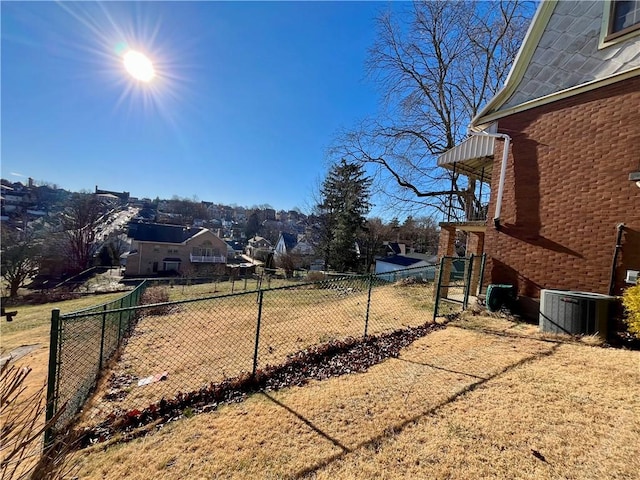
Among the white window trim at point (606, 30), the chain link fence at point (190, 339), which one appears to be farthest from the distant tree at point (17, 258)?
the white window trim at point (606, 30)

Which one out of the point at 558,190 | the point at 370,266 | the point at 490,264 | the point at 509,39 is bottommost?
the point at 370,266

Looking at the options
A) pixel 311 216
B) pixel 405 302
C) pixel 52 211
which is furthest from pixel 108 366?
pixel 52 211

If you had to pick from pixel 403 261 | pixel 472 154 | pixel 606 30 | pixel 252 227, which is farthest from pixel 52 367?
pixel 252 227

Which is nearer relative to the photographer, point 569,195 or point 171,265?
point 569,195

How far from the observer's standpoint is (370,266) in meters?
31.4

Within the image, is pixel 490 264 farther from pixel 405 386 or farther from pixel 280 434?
pixel 280 434

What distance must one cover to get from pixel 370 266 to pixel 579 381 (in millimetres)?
27777

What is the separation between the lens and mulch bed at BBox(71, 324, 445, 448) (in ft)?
10.5

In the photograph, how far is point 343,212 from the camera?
25703 mm

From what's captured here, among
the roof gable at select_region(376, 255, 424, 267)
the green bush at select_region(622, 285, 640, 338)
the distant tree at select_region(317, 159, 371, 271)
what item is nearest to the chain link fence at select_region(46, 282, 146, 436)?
the green bush at select_region(622, 285, 640, 338)

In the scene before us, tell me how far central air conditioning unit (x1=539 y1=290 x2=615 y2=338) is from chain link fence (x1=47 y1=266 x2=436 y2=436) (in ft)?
8.18

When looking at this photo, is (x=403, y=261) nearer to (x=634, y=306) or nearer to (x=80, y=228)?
(x=634, y=306)

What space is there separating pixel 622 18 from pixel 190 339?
12321 millimetres

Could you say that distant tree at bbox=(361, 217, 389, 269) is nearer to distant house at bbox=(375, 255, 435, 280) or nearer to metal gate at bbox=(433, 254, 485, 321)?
distant house at bbox=(375, 255, 435, 280)
